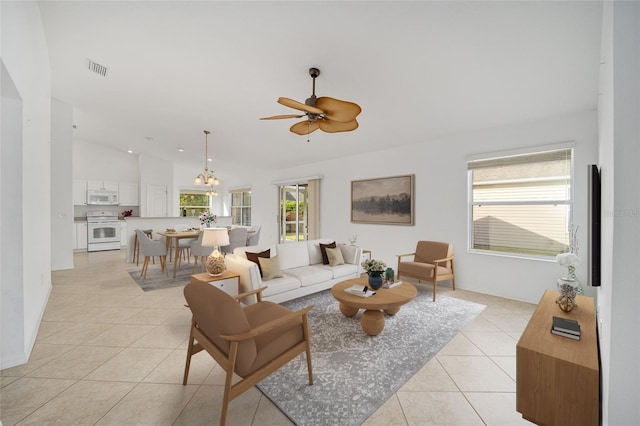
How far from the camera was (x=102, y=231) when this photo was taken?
796cm

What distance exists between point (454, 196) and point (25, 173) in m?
5.33

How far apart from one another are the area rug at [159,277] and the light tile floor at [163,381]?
46.8 inches

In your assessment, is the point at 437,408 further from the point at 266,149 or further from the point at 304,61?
the point at 266,149

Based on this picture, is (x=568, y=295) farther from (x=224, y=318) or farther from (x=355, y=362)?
(x=224, y=318)

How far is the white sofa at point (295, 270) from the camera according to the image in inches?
126

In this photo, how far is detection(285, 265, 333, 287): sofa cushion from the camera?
3.65 m

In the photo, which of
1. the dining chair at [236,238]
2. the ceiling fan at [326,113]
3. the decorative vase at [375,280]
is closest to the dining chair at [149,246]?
the dining chair at [236,238]

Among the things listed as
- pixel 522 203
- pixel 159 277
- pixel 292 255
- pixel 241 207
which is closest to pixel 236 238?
pixel 159 277

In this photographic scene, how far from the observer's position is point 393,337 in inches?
107

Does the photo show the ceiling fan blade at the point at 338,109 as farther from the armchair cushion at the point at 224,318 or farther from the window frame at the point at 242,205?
the window frame at the point at 242,205

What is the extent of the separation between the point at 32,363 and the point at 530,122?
6.17m

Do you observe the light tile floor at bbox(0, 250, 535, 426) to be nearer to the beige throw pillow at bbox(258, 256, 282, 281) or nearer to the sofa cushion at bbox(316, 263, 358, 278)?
the beige throw pillow at bbox(258, 256, 282, 281)

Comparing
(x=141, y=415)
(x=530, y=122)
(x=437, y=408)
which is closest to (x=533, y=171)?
(x=530, y=122)

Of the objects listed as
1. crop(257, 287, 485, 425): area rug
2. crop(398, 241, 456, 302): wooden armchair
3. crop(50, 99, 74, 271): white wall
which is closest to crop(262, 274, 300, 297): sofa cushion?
crop(257, 287, 485, 425): area rug
